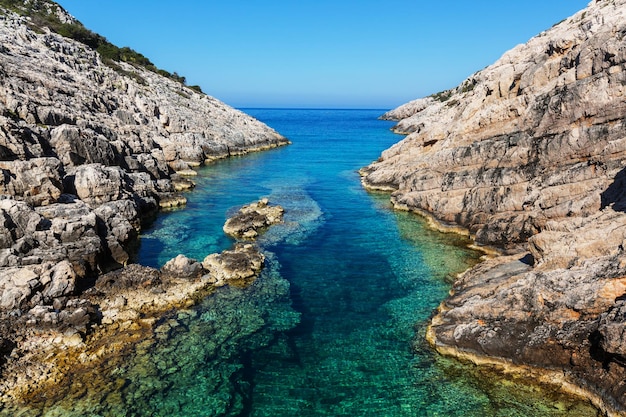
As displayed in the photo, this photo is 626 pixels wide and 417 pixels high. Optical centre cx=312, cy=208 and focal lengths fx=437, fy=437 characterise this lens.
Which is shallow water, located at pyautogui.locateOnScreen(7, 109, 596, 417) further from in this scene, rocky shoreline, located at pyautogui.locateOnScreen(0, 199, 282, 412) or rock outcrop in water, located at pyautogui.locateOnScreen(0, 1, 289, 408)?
rock outcrop in water, located at pyautogui.locateOnScreen(0, 1, 289, 408)

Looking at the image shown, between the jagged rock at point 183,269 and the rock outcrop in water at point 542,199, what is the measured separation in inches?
677

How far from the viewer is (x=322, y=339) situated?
82.9ft

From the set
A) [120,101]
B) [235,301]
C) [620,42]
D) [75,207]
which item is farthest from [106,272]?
[120,101]

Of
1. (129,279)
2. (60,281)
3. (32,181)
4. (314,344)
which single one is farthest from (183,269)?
(32,181)

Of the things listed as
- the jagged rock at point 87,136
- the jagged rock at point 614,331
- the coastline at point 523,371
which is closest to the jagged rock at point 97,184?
the jagged rock at point 87,136

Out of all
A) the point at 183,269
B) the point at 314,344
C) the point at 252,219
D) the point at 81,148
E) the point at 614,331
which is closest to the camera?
the point at 614,331

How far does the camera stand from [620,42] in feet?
122

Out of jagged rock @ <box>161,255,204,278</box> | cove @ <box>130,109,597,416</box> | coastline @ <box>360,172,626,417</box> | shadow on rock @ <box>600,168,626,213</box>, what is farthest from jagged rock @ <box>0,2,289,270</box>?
shadow on rock @ <box>600,168,626,213</box>

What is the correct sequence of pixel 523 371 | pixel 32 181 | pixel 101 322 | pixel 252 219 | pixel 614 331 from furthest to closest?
pixel 252 219 < pixel 32 181 < pixel 101 322 < pixel 523 371 < pixel 614 331

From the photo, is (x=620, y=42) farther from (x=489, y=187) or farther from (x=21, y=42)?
(x=21, y=42)

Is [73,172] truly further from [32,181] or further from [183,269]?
[183,269]

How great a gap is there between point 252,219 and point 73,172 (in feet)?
60.5

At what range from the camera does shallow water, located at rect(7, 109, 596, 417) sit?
1972 cm

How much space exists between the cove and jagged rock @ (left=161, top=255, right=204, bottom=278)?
3.17 m
